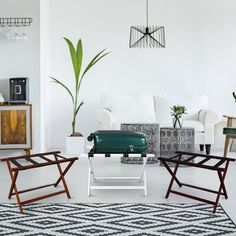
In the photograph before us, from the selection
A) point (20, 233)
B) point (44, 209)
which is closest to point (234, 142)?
point (44, 209)

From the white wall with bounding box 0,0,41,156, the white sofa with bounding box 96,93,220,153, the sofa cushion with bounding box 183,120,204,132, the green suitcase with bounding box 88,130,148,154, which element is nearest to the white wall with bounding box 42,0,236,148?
the white sofa with bounding box 96,93,220,153

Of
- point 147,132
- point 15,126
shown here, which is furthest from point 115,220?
point 15,126

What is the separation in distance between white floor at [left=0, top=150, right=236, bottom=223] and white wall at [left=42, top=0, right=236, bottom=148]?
163cm

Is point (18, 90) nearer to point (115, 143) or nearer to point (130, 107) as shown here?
point (130, 107)

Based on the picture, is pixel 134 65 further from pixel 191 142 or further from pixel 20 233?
pixel 20 233

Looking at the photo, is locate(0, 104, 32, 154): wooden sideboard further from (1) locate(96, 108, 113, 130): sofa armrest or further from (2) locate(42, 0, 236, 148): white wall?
(2) locate(42, 0, 236, 148): white wall

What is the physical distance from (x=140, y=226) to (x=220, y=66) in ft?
16.1

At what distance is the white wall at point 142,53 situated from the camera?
736 cm

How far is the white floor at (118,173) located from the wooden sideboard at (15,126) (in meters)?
0.31

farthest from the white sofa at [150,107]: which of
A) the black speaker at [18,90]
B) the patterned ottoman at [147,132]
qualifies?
the black speaker at [18,90]

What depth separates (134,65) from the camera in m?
7.41

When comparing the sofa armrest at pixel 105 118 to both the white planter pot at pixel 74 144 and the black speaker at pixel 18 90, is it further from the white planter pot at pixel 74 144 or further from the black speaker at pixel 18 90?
the black speaker at pixel 18 90

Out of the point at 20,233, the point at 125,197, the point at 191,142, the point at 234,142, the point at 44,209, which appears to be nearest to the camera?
the point at 20,233

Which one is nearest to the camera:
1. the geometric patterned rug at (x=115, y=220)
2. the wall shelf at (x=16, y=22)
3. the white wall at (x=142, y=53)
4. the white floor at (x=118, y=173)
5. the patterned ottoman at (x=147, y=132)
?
the geometric patterned rug at (x=115, y=220)
